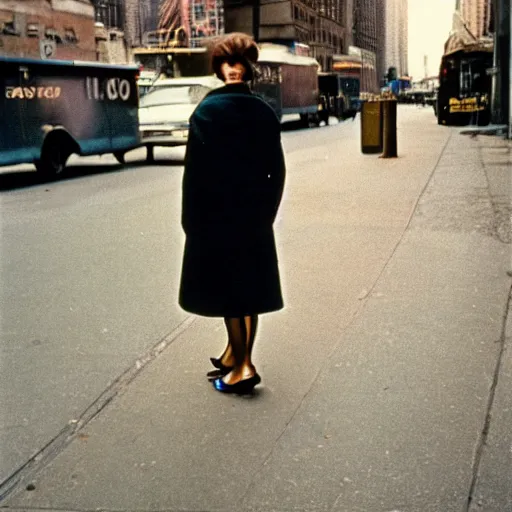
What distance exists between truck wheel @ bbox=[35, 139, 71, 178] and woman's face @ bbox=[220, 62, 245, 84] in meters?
12.2

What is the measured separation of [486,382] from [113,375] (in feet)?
6.28

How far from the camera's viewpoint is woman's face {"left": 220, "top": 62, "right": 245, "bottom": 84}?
396 cm

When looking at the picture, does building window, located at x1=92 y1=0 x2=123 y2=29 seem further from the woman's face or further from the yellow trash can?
the woman's face

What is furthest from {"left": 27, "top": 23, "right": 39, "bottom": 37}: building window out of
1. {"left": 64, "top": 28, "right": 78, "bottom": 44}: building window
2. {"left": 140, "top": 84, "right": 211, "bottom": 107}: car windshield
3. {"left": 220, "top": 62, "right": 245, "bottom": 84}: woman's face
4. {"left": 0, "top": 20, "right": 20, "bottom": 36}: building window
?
{"left": 220, "top": 62, "right": 245, "bottom": 84}: woman's face

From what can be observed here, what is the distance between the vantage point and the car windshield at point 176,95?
816 inches

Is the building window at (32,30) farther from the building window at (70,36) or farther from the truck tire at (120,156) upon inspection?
the truck tire at (120,156)

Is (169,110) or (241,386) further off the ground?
(169,110)

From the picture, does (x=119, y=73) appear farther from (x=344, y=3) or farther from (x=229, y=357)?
(x=344, y=3)

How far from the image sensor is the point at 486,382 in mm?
4324

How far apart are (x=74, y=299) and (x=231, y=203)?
271 cm

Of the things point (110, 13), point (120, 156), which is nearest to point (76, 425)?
point (120, 156)

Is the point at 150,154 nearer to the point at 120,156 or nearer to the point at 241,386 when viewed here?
the point at 120,156

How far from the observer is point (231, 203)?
157 inches

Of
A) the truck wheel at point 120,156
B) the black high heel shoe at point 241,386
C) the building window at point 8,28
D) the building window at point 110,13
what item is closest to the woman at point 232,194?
the black high heel shoe at point 241,386
